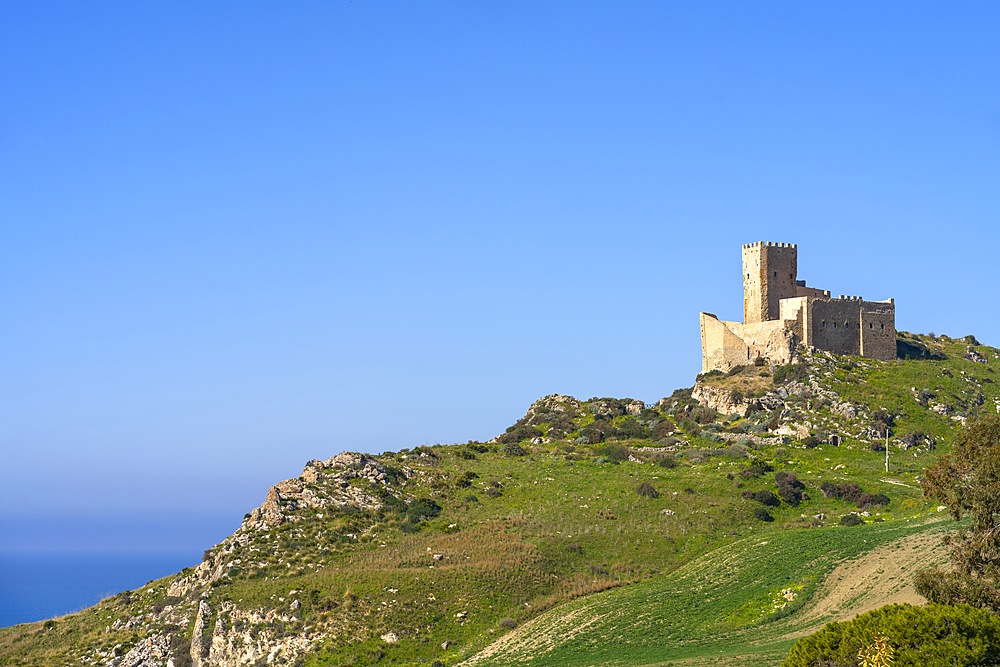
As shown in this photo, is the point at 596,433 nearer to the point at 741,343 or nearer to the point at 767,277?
the point at 741,343

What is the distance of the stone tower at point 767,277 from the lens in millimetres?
96188

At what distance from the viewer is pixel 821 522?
6694cm

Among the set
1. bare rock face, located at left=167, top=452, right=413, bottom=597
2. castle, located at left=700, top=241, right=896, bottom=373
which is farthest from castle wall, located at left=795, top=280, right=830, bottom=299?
bare rock face, located at left=167, top=452, right=413, bottom=597

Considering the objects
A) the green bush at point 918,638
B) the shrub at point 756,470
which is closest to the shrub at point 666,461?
the shrub at point 756,470

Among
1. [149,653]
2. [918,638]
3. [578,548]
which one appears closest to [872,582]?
[918,638]

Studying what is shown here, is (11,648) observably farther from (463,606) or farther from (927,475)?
(927,475)

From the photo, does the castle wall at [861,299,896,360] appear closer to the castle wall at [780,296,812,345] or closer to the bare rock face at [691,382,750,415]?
the castle wall at [780,296,812,345]

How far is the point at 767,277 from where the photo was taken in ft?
316

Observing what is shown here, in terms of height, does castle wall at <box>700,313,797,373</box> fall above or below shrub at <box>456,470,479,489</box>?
above

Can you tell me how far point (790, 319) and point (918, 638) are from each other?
63.6 metres

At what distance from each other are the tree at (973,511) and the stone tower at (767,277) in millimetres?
53939

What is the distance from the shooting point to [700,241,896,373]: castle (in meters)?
94.1

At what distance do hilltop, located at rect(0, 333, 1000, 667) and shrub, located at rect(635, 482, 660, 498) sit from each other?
64 cm

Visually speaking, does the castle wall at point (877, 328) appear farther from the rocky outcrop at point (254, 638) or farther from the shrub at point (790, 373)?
the rocky outcrop at point (254, 638)
